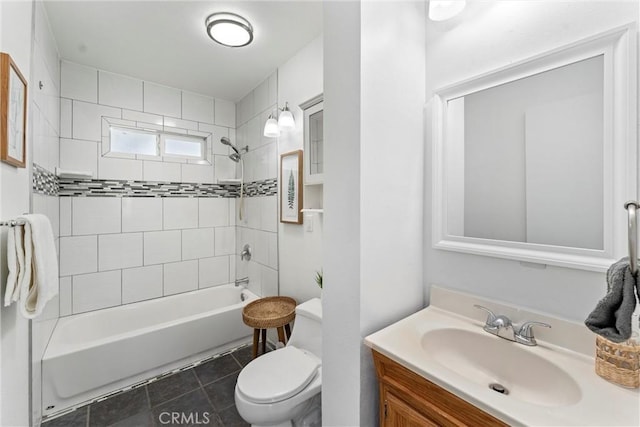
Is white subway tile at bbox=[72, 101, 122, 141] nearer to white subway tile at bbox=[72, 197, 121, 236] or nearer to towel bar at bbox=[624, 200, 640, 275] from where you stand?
white subway tile at bbox=[72, 197, 121, 236]

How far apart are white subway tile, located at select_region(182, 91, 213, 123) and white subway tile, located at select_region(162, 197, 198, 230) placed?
2.95 ft

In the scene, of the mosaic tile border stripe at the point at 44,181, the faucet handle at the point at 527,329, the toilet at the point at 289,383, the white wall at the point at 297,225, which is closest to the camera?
the faucet handle at the point at 527,329

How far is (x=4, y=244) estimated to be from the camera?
993mm

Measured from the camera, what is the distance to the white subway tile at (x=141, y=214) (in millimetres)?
2451

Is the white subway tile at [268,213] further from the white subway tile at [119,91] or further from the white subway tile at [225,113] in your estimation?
the white subway tile at [119,91]

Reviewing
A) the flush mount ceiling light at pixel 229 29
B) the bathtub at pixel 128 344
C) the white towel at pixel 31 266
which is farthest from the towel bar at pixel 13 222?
the flush mount ceiling light at pixel 229 29

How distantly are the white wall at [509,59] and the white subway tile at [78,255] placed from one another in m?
2.78

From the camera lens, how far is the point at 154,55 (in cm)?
208

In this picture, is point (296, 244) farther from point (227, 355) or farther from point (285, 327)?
point (227, 355)

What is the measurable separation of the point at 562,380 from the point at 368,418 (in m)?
0.66

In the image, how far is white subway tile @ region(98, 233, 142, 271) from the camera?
2.34 metres

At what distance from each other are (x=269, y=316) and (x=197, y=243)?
1423 millimetres

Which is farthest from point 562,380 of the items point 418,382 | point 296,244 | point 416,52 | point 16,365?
point 16,365

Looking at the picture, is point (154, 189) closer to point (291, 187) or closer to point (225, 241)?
point (225, 241)
